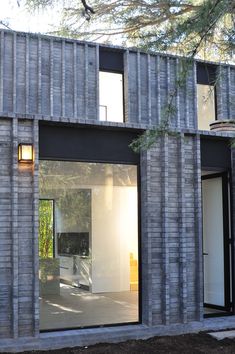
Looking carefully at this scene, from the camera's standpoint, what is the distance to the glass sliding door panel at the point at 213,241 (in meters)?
8.77

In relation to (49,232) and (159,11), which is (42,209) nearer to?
(49,232)

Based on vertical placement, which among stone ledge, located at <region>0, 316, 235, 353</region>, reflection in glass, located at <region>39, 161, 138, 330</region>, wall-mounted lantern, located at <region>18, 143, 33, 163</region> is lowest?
stone ledge, located at <region>0, 316, 235, 353</region>

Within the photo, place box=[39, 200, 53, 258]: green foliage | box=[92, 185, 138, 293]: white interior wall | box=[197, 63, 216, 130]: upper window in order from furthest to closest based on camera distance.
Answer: box=[197, 63, 216, 130]: upper window < box=[92, 185, 138, 293]: white interior wall < box=[39, 200, 53, 258]: green foliage

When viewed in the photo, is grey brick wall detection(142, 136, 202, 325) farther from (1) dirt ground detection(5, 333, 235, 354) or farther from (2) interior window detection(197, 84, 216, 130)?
(2) interior window detection(197, 84, 216, 130)

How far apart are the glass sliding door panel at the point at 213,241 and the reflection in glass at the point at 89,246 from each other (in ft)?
5.50

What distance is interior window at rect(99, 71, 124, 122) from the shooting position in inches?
314

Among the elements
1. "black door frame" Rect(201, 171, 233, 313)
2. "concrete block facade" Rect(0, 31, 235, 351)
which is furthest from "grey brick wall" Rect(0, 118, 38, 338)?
"black door frame" Rect(201, 171, 233, 313)

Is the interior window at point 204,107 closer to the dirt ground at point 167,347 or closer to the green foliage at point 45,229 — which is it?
the green foliage at point 45,229

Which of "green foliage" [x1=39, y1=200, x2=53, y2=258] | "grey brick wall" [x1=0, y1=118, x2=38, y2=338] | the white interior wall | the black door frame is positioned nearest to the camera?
"grey brick wall" [x1=0, y1=118, x2=38, y2=338]

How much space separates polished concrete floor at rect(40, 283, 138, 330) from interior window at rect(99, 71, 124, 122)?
259 centimetres

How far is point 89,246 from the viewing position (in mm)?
7883

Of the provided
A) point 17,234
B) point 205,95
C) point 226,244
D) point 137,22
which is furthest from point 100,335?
point 137,22

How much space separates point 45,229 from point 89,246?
87cm

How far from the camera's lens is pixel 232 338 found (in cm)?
720
